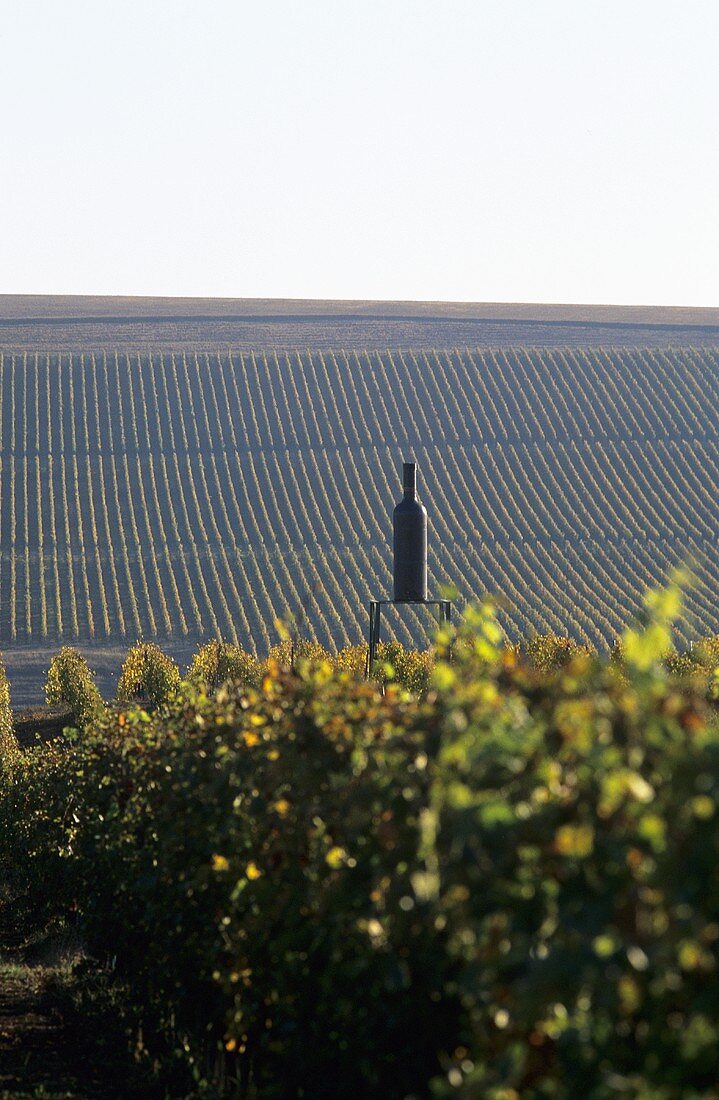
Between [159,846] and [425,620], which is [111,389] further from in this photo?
[159,846]

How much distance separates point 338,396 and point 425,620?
23520 mm

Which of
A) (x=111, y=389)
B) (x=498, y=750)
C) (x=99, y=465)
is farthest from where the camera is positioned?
(x=111, y=389)

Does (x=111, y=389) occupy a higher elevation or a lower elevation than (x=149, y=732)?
higher

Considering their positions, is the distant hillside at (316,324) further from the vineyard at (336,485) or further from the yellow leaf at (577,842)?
the yellow leaf at (577,842)

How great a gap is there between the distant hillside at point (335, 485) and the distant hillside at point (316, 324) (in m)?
3.11

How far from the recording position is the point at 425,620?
4791 cm

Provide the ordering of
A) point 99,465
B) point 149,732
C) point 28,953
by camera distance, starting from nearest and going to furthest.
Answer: point 149,732 < point 28,953 < point 99,465

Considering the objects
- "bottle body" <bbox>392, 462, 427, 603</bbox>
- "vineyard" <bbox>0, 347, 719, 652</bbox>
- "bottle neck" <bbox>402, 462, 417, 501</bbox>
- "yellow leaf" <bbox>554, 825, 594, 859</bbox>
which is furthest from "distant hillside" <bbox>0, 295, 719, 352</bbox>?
"yellow leaf" <bbox>554, 825, 594, 859</bbox>

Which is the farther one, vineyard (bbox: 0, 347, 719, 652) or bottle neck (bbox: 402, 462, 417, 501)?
vineyard (bbox: 0, 347, 719, 652)

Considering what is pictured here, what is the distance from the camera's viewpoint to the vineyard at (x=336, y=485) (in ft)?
166

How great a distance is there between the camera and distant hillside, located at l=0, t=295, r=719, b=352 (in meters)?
77.6

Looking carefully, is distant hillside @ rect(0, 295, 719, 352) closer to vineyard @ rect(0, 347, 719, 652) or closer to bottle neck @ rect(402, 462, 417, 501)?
vineyard @ rect(0, 347, 719, 652)

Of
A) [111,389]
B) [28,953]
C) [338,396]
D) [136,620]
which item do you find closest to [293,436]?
[338,396]

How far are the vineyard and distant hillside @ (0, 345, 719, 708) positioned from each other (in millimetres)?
107
